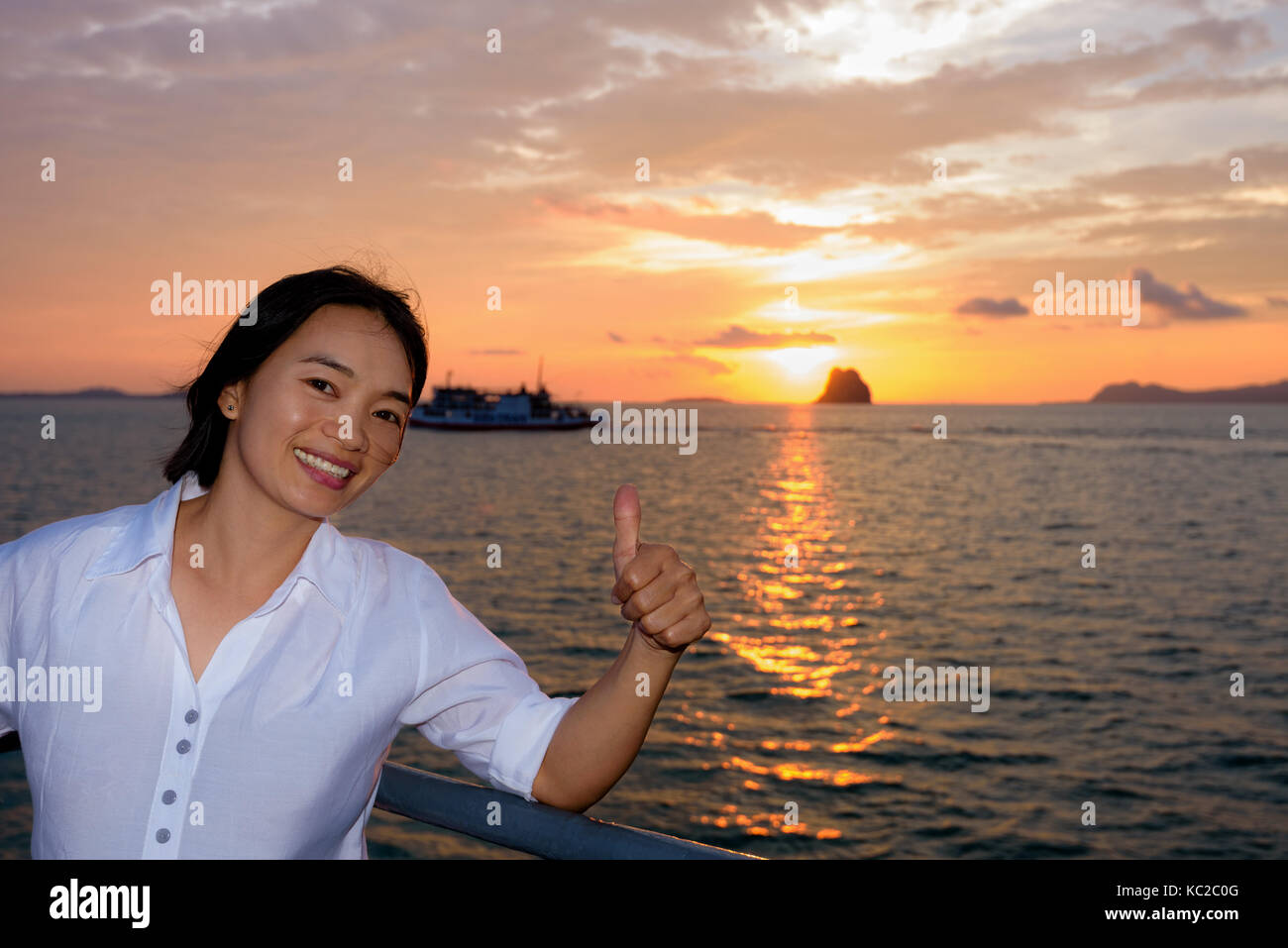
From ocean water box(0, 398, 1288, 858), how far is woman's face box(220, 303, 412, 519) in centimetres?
1051

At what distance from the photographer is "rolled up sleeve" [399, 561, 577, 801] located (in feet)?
6.96

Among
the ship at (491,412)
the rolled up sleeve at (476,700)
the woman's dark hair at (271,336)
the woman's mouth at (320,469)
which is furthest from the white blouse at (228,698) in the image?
the ship at (491,412)

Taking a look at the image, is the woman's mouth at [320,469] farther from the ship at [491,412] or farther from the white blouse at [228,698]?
the ship at [491,412]

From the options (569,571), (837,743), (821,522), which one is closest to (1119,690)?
(837,743)

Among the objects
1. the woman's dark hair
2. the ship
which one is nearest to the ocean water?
the woman's dark hair

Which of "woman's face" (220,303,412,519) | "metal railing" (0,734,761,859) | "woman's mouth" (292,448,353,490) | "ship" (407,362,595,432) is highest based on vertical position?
"ship" (407,362,595,432)

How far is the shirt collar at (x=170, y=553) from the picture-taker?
2.03 metres

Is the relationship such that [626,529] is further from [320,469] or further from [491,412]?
[491,412]

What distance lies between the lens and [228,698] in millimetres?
1981

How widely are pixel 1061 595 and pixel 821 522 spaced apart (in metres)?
18.8

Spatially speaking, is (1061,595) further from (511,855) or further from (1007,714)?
(511,855)

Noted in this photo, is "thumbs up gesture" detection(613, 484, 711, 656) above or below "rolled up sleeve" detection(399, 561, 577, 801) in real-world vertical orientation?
above

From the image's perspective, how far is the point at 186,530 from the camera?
7.42 ft

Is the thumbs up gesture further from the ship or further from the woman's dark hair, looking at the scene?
the ship
